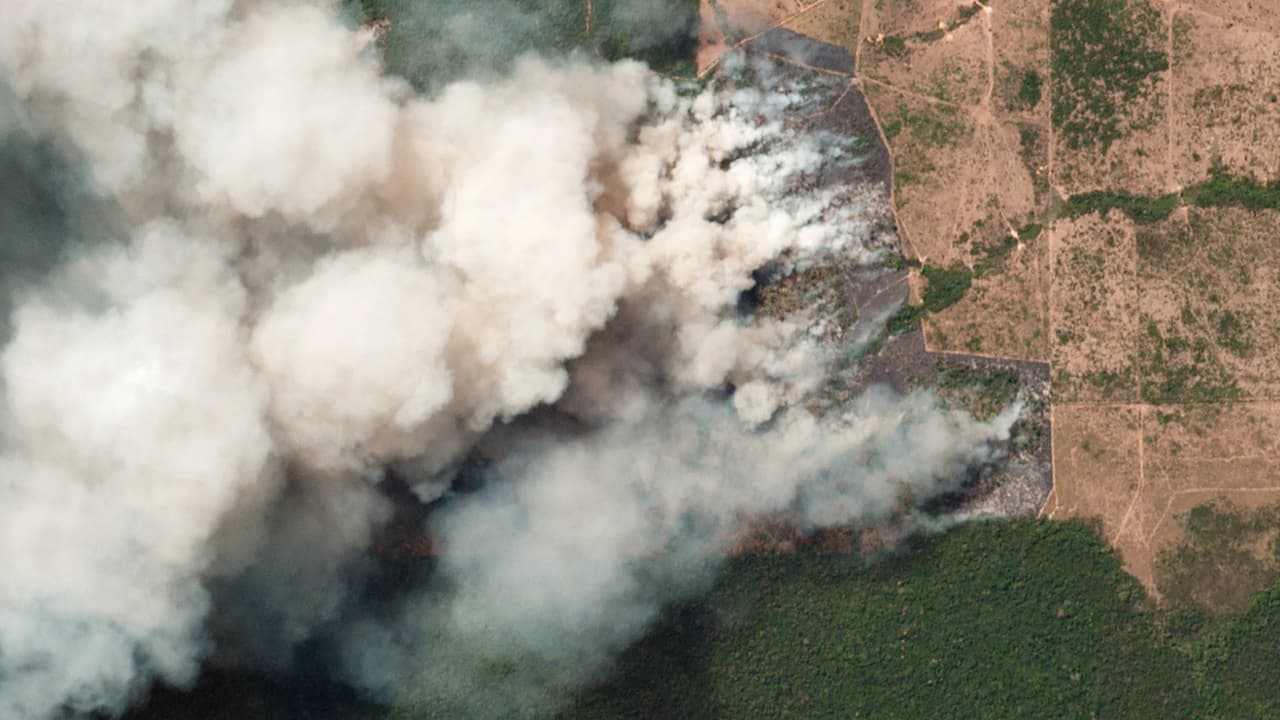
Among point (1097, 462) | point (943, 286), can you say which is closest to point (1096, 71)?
point (943, 286)

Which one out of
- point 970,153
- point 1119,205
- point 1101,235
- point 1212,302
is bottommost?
point 1212,302

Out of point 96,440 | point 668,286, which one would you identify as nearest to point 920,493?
point 668,286

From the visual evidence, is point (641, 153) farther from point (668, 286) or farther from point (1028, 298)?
point (1028, 298)

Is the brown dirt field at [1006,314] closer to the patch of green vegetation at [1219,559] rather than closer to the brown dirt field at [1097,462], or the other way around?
the brown dirt field at [1097,462]

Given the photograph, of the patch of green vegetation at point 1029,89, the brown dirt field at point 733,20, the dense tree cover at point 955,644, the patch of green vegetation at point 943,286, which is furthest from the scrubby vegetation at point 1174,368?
the brown dirt field at point 733,20

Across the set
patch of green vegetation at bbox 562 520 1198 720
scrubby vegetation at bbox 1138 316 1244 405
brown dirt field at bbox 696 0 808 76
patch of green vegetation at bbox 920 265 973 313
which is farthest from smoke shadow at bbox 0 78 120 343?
scrubby vegetation at bbox 1138 316 1244 405

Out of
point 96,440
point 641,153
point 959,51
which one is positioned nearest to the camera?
point 96,440

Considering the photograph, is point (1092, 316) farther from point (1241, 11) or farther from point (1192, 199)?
point (1241, 11)
